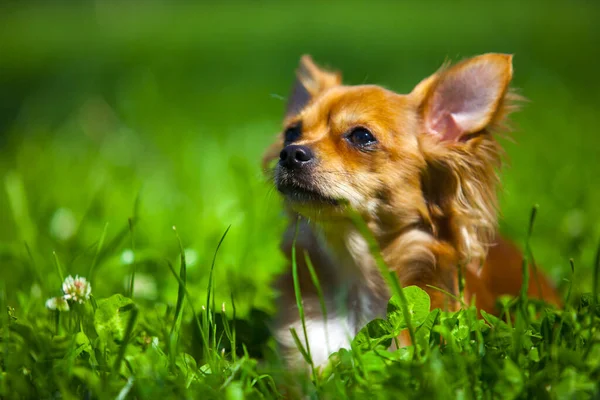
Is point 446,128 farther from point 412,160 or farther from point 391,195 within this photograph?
point 391,195

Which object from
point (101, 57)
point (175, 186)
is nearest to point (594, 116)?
point (175, 186)

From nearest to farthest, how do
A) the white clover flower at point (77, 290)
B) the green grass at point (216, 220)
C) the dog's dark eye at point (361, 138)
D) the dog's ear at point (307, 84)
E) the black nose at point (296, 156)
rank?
the green grass at point (216, 220) < the white clover flower at point (77, 290) < the black nose at point (296, 156) < the dog's dark eye at point (361, 138) < the dog's ear at point (307, 84)

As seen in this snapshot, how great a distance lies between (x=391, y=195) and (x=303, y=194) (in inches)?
13.3

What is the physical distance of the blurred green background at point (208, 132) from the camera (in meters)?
3.42

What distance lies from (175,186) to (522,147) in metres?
2.81

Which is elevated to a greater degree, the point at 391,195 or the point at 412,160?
the point at 412,160

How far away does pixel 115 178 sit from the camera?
475 centimetres

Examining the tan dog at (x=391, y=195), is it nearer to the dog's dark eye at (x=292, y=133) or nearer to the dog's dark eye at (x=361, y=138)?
the dog's dark eye at (x=361, y=138)

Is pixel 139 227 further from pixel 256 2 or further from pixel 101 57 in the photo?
pixel 256 2

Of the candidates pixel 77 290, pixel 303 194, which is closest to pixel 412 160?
pixel 303 194

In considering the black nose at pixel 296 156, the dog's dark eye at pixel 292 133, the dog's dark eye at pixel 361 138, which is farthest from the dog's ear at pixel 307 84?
the black nose at pixel 296 156

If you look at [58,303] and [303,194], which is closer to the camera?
[58,303]

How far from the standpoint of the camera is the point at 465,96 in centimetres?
272

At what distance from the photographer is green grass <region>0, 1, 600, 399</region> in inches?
75.7
